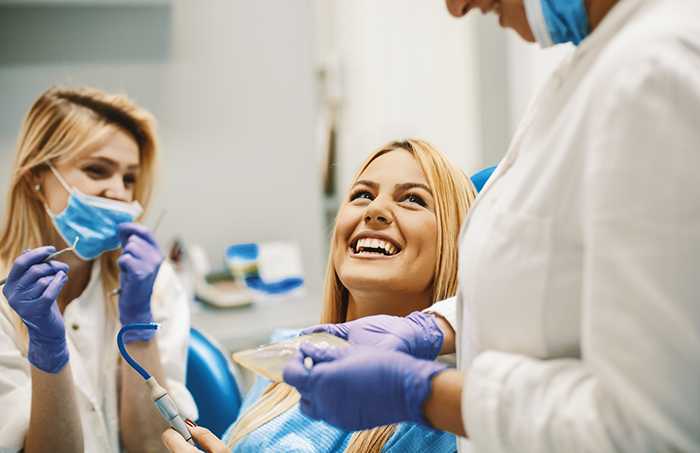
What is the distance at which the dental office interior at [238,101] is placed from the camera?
7.64ft

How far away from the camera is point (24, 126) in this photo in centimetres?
133

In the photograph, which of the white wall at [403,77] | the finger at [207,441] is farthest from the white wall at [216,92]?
the finger at [207,441]

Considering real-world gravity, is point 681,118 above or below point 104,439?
above

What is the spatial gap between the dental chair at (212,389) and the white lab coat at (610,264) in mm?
1077

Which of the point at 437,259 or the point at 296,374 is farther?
the point at 437,259

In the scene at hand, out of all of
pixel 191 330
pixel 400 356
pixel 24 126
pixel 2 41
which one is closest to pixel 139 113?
pixel 24 126

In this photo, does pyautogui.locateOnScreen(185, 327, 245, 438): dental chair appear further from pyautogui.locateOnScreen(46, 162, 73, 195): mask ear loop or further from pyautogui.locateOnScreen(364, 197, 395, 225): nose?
pyautogui.locateOnScreen(364, 197, 395, 225): nose

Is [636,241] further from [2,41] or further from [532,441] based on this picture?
[2,41]

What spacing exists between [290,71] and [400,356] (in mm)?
2441

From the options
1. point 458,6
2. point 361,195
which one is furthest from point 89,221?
point 458,6

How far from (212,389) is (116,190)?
66 cm

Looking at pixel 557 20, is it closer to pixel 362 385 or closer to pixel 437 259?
pixel 362 385

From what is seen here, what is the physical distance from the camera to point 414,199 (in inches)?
49.7

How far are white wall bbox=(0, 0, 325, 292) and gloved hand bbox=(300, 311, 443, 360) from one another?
1910 millimetres
